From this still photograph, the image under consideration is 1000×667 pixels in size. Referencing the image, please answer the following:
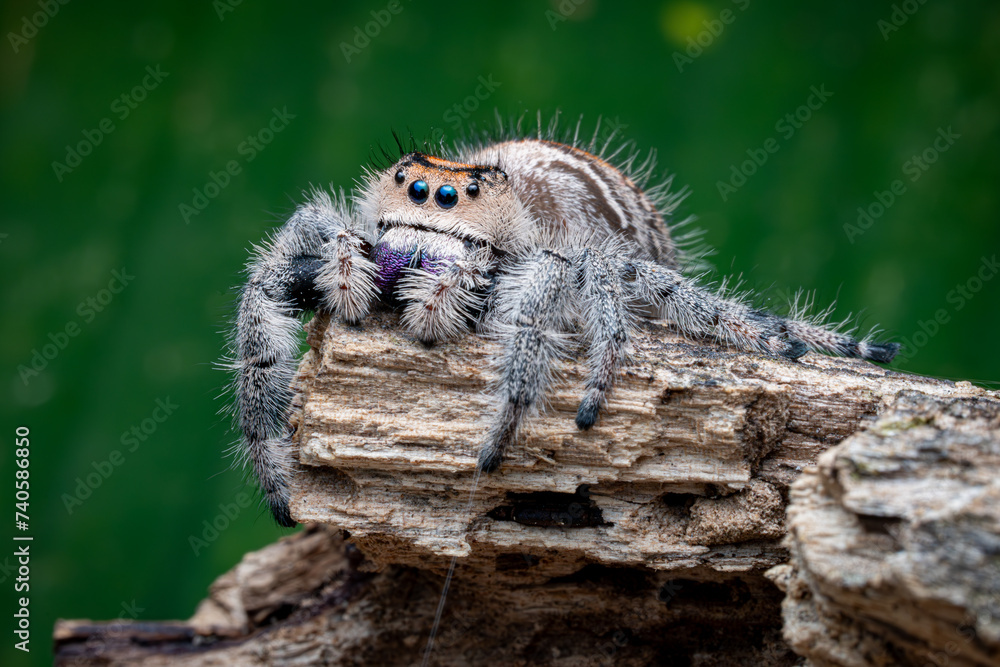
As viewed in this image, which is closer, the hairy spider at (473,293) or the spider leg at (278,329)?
the hairy spider at (473,293)

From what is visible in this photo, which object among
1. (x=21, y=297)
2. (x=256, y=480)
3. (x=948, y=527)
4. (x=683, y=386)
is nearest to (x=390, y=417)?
(x=256, y=480)

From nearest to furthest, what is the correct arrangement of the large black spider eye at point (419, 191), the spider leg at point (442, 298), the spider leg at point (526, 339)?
the spider leg at point (526, 339) → the spider leg at point (442, 298) → the large black spider eye at point (419, 191)

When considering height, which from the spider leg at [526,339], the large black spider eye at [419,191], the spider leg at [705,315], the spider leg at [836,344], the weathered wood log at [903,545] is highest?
the large black spider eye at [419,191]

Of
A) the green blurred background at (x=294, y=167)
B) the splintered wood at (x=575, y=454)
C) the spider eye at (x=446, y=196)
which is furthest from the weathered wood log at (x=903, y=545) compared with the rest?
the green blurred background at (x=294, y=167)

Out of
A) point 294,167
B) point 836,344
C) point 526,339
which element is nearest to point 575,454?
point 526,339

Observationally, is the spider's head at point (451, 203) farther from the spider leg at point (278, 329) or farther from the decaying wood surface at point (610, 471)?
the decaying wood surface at point (610, 471)

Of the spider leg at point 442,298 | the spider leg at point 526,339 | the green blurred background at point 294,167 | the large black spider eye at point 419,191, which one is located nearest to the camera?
the spider leg at point 526,339

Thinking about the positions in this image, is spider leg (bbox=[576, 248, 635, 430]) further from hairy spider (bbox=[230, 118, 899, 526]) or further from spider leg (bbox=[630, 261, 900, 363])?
spider leg (bbox=[630, 261, 900, 363])

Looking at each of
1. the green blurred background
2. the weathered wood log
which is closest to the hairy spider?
the weathered wood log
